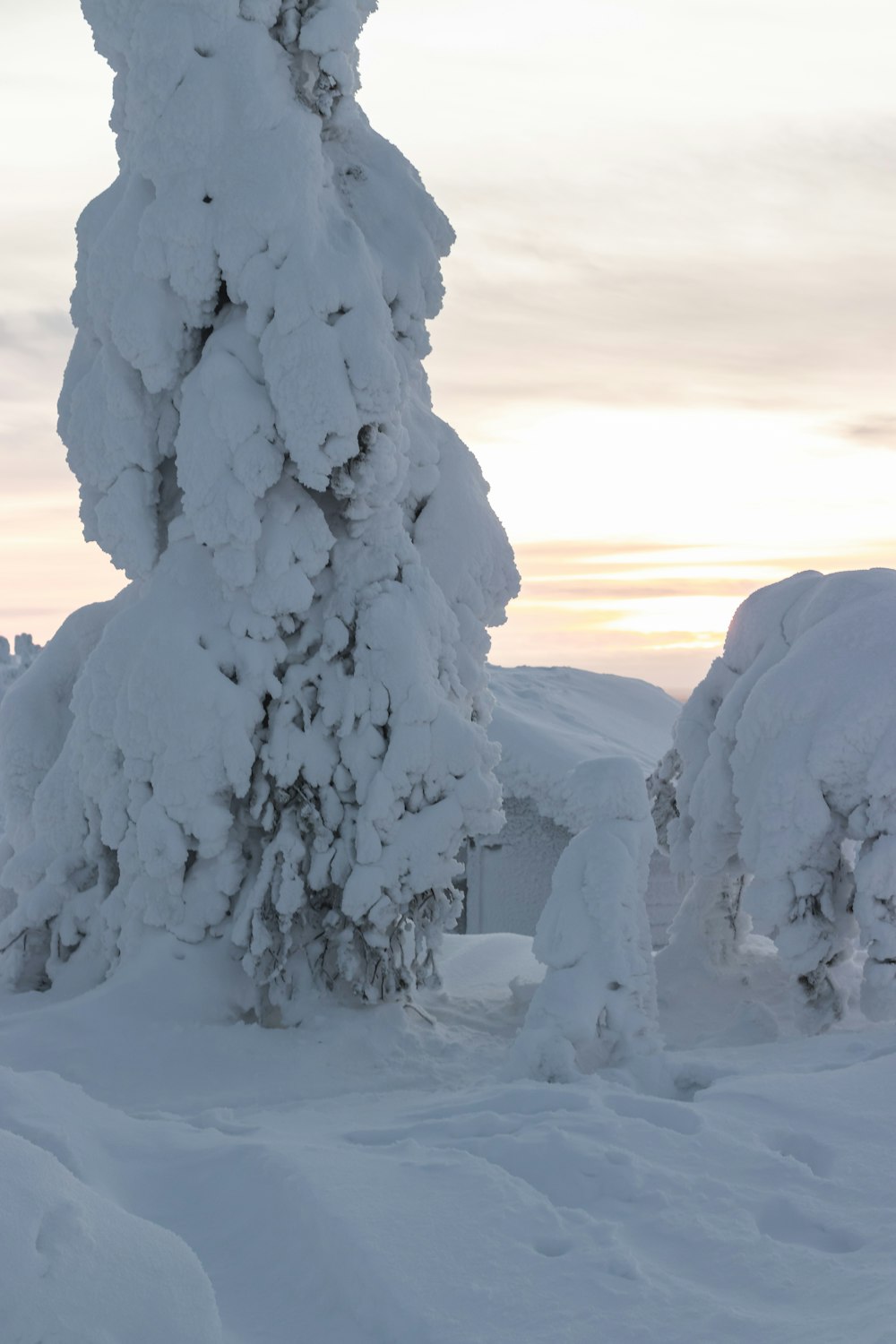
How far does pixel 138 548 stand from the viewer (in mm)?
10750

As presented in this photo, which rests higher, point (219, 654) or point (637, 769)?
point (219, 654)

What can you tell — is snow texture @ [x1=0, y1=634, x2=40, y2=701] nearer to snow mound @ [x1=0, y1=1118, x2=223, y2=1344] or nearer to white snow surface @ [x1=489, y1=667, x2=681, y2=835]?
white snow surface @ [x1=489, y1=667, x2=681, y2=835]

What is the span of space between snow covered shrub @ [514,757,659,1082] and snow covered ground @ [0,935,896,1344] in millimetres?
1105

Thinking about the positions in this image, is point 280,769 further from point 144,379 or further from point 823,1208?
point 823,1208

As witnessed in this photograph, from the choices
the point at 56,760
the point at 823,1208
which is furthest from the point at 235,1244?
the point at 56,760

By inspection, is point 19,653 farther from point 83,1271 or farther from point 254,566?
point 83,1271

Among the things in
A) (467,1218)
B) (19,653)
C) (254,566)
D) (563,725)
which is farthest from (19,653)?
(467,1218)

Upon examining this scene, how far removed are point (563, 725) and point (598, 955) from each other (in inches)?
515

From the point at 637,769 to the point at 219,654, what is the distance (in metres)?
3.59

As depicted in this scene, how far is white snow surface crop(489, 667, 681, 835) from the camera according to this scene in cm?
1844

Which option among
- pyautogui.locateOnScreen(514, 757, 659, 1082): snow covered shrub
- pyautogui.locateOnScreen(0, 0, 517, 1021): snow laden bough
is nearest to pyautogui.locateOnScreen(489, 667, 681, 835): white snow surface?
pyautogui.locateOnScreen(0, 0, 517, 1021): snow laden bough

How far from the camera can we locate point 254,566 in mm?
10250

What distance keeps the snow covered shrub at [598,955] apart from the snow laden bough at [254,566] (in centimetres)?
169

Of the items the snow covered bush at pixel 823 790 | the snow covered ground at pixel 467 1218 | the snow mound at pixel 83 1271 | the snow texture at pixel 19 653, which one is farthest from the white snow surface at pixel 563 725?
the snow texture at pixel 19 653
